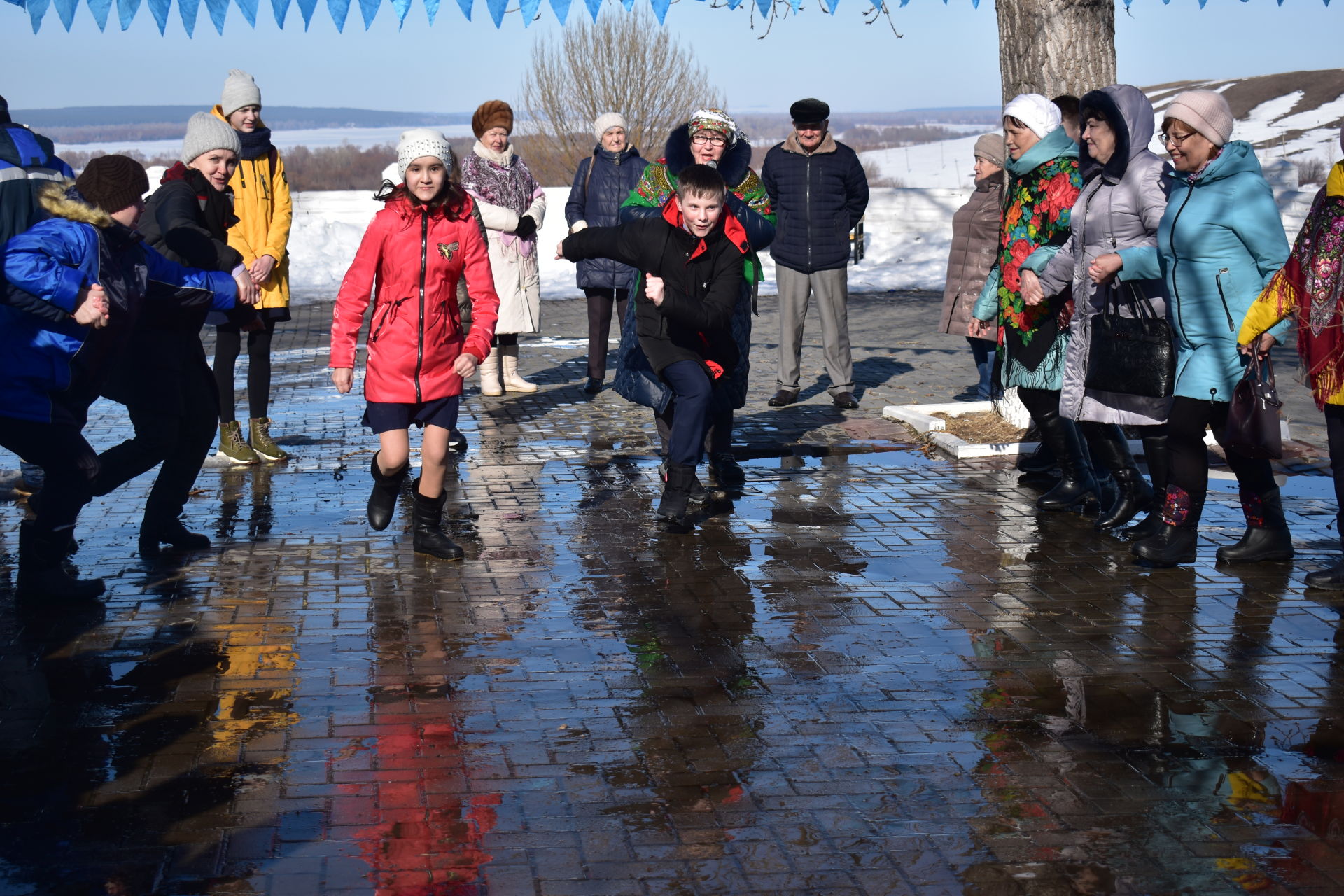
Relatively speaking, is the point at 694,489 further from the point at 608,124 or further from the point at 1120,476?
the point at 608,124

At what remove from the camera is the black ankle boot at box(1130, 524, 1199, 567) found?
6.43 meters

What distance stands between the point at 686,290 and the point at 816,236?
4119 mm

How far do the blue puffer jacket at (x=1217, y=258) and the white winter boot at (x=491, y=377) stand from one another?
20.2 feet

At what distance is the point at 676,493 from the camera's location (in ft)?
23.6

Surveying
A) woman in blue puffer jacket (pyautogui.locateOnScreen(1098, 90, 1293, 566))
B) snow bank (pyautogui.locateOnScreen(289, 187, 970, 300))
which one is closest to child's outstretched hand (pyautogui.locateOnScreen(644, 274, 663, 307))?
woman in blue puffer jacket (pyautogui.locateOnScreen(1098, 90, 1293, 566))

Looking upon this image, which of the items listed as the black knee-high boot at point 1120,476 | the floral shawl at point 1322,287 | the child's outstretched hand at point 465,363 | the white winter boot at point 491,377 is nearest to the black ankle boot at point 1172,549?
the black knee-high boot at point 1120,476

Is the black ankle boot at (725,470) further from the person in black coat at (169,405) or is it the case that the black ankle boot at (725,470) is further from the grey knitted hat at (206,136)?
the grey knitted hat at (206,136)

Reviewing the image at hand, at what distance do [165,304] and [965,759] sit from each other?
12.9 feet

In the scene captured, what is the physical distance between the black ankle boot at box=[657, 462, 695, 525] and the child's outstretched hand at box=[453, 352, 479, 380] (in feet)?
4.15

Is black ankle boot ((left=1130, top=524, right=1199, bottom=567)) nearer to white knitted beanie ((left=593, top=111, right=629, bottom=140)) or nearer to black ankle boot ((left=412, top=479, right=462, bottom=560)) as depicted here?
black ankle boot ((left=412, top=479, right=462, bottom=560))

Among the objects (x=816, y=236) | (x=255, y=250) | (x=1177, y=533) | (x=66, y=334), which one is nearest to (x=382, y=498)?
(x=66, y=334)

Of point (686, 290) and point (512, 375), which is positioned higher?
point (686, 290)

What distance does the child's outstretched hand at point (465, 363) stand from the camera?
6.39m

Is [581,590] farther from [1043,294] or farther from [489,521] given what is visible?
[1043,294]
